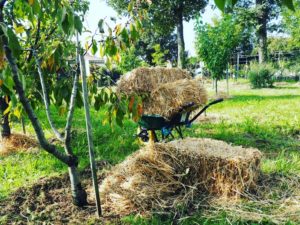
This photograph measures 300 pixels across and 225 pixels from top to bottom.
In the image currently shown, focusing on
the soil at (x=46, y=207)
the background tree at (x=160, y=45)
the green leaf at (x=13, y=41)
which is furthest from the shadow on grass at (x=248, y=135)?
the background tree at (x=160, y=45)

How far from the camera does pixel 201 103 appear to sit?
5.43m

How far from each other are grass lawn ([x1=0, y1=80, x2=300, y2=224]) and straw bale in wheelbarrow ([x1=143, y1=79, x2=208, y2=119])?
3.10ft

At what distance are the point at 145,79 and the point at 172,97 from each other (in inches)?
26.7

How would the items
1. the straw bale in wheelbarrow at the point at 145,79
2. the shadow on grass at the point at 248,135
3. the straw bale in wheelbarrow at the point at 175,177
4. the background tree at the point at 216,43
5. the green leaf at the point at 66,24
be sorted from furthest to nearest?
the background tree at the point at 216,43, the shadow on grass at the point at 248,135, the straw bale in wheelbarrow at the point at 145,79, the straw bale in wheelbarrow at the point at 175,177, the green leaf at the point at 66,24

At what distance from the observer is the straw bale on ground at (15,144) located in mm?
5785

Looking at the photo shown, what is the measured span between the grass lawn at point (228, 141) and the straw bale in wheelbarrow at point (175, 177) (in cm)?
25

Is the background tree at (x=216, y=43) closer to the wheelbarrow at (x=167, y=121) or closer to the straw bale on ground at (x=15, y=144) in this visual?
the wheelbarrow at (x=167, y=121)

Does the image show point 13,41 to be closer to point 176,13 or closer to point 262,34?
point 176,13

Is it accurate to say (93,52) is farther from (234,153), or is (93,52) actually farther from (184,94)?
(184,94)

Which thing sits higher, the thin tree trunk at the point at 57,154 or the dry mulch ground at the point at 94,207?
the thin tree trunk at the point at 57,154

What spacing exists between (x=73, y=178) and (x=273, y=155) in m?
3.44

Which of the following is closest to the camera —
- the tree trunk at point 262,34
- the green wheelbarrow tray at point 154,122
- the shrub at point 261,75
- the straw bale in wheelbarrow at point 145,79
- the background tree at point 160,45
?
the green wheelbarrow tray at point 154,122

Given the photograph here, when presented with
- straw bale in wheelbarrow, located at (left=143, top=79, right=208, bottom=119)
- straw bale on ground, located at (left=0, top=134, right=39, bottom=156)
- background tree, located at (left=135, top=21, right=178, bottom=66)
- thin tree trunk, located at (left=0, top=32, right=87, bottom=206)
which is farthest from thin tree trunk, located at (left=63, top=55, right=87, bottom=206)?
background tree, located at (left=135, top=21, right=178, bottom=66)

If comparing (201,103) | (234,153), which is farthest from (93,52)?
(201,103)
